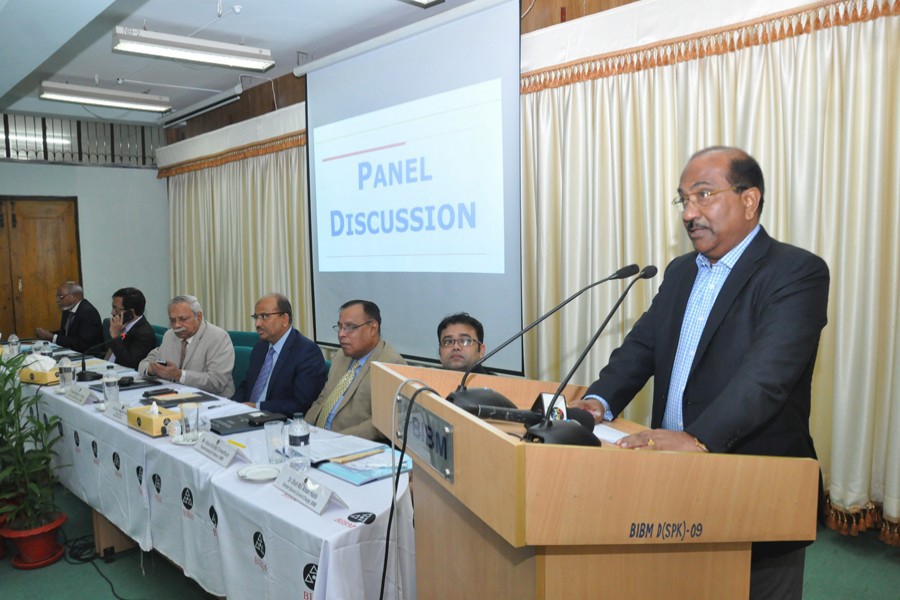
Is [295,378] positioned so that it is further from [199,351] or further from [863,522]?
[863,522]

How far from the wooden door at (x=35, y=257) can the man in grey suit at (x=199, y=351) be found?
15.1 feet

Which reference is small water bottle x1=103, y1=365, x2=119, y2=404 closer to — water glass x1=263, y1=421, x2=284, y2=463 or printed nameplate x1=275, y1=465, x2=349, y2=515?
water glass x1=263, y1=421, x2=284, y2=463

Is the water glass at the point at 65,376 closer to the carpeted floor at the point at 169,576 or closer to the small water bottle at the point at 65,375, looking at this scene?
the small water bottle at the point at 65,375

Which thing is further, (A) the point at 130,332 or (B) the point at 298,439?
(A) the point at 130,332

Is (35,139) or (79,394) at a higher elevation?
(35,139)

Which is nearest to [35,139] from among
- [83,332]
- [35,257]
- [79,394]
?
[35,257]

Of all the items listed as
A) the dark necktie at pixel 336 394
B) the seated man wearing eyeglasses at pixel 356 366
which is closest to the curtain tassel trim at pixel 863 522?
the seated man wearing eyeglasses at pixel 356 366

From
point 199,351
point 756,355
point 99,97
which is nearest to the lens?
point 756,355

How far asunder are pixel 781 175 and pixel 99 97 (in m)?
5.97

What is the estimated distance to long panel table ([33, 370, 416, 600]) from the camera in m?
1.68

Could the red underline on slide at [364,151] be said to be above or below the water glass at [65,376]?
above

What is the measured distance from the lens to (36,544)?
9.84 ft

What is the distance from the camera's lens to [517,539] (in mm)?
853

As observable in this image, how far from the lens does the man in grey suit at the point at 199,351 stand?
4023mm
